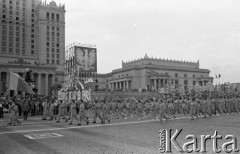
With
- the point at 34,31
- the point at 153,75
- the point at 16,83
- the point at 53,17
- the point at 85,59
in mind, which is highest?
the point at 53,17

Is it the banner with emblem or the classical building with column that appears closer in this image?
the banner with emblem

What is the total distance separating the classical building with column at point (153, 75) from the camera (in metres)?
105

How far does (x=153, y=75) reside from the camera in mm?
103188

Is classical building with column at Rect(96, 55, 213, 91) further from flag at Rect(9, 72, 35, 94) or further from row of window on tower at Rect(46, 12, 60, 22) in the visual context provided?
flag at Rect(9, 72, 35, 94)

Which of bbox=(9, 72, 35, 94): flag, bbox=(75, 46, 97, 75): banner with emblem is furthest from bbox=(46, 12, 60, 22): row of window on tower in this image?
bbox=(9, 72, 35, 94): flag

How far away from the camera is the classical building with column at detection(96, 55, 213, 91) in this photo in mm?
104688

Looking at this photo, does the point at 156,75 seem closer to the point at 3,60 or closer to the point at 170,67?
the point at 170,67

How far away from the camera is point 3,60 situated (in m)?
81.7

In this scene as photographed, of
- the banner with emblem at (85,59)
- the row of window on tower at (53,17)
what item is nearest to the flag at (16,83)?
the banner with emblem at (85,59)

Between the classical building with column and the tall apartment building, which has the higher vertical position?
the tall apartment building

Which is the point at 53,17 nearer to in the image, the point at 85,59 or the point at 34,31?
the point at 34,31

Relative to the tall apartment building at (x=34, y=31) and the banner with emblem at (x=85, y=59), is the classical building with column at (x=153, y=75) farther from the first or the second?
the banner with emblem at (x=85, y=59)

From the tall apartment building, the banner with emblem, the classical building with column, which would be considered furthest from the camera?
the classical building with column

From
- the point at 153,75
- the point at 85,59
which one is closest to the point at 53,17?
the point at 153,75
